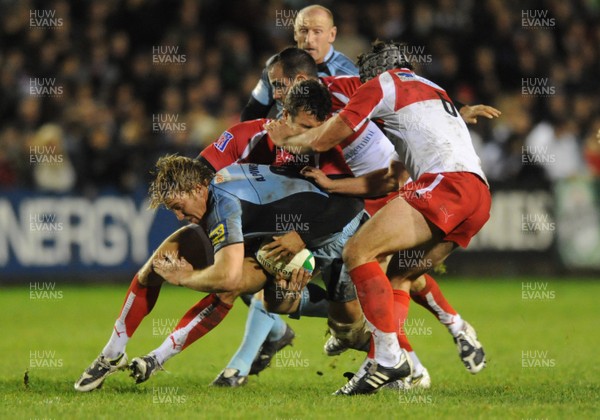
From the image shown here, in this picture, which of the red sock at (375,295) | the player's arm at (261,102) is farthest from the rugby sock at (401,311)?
the player's arm at (261,102)

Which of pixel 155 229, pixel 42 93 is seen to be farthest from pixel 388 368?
pixel 42 93

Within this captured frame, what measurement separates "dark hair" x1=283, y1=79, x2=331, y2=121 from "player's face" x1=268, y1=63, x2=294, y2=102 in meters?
0.56

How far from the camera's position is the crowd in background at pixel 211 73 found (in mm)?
15586

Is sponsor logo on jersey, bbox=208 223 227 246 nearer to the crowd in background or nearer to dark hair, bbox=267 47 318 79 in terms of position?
dark hair, bbox=267 47 318 79

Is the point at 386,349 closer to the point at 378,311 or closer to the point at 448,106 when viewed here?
the point at 378,311

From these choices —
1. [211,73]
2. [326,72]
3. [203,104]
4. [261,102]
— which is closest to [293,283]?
[261,102]

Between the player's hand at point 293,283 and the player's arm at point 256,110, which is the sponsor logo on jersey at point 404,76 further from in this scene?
the player's arm at point 256,110

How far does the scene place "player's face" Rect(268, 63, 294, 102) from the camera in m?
7.66

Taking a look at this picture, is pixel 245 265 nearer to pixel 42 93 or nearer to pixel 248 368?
pixel 248 368

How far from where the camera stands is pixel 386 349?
21.5 ft

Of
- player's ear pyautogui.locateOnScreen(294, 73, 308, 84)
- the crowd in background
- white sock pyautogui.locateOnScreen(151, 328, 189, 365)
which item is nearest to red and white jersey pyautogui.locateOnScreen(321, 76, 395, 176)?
player's ear pyautogui.locateOnScreen(294, 73, 308, 84)

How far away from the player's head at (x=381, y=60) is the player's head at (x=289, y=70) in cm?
53

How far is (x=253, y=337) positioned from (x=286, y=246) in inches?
44.6

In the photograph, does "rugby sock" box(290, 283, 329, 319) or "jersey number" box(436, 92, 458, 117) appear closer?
"jersey number" box(436, 92, 458, 117)
